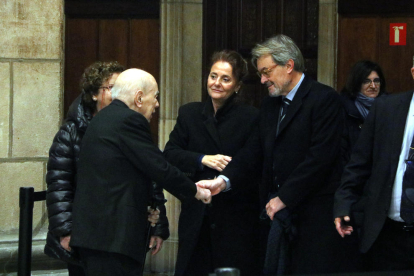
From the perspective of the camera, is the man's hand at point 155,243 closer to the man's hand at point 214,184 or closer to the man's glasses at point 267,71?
the man's hand at point 214,184

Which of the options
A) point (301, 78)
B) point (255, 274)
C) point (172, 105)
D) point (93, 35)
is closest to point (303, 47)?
point (172, 105)

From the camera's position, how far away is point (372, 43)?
252 inches

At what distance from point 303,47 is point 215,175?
2607 mm

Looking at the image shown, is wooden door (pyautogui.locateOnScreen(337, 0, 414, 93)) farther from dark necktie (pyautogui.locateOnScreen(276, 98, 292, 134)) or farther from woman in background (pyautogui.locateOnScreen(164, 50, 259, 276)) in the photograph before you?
dark necktie (pyautogui.locateOnScreen(276, 98, 292, 134))

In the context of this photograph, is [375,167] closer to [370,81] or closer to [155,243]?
[155,243]

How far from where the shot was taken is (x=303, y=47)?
21.3 ft

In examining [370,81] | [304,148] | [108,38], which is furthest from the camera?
[108,38]

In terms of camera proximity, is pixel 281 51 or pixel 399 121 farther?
pixel 281 51

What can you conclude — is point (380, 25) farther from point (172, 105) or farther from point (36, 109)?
point (36, 109)

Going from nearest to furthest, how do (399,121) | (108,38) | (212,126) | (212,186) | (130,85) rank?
(399,121) < (130,85) < (212,186) < (212,126) < (108,38)

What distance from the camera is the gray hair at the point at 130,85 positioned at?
3633 millimetres

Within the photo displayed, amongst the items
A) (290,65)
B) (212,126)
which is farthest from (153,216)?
(290,65)

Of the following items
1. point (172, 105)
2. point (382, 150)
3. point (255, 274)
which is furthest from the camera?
point (172, 105)

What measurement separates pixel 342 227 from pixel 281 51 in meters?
1.12
